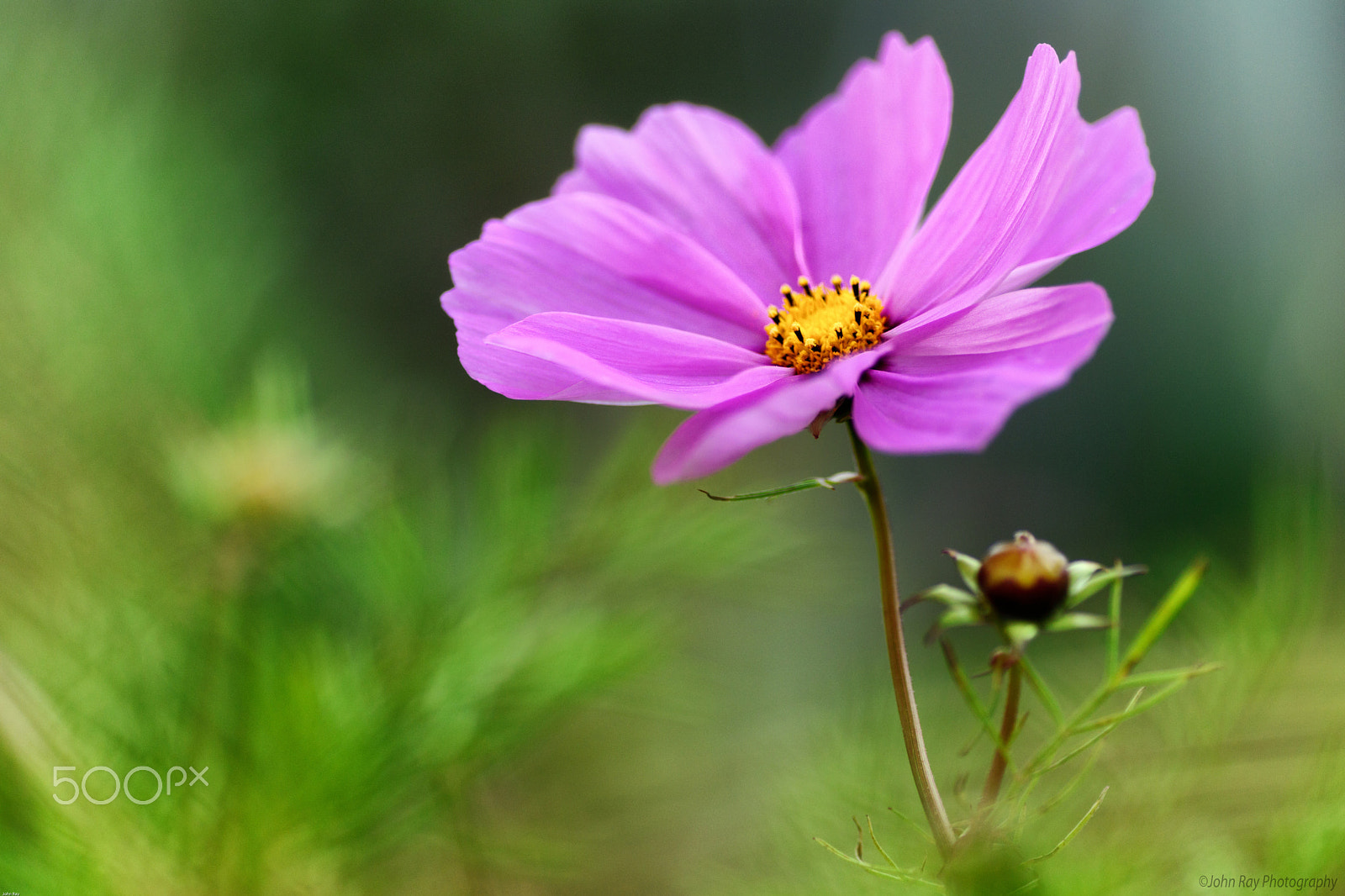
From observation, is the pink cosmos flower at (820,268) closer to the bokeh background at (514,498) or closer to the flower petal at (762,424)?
the flower petal at (762,424)

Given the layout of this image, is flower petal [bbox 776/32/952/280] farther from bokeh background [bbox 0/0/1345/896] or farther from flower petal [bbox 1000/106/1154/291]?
bokeh background [bbox 0/0/1345/896]

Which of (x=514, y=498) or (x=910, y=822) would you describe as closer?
(x=910, y=822)

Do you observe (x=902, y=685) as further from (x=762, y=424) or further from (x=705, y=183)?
(x=705, y=183)

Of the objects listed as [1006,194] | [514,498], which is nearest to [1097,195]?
[1006,194]

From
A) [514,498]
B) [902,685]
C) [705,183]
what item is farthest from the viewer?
[514,498]

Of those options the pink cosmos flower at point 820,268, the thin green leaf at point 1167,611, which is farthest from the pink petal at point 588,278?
the thin green leaf at point 1167,611

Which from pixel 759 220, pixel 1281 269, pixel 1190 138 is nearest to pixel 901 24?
pixel 1190 138

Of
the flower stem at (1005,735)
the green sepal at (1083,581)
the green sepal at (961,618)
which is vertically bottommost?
the flower stem at (1005,735)

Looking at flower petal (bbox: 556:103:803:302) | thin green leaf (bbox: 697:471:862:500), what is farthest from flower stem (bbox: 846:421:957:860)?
flower petal (bbox: 556:103:803:302)
